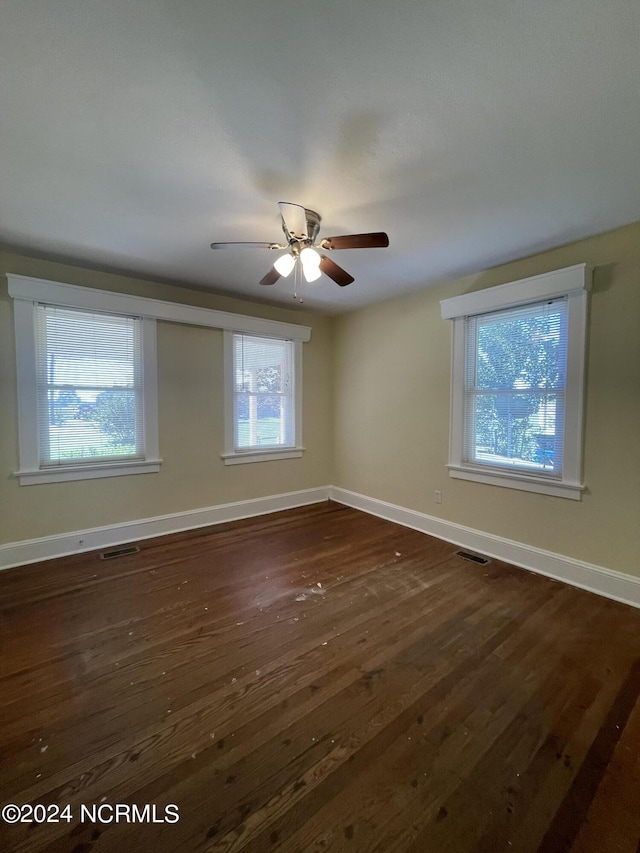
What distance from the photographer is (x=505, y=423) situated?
3051 mm

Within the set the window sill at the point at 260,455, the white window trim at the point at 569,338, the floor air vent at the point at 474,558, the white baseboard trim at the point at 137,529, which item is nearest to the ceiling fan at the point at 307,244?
the white window trim at the point at 569,338

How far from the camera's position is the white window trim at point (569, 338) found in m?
2.53

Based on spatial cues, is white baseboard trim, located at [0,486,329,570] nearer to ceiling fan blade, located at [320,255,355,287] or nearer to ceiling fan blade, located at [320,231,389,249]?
ceiling fan blade, located at [320,255,355,287]

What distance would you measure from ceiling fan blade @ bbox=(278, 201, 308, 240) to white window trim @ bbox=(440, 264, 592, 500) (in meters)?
1.68

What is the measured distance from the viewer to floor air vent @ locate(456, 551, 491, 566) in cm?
298

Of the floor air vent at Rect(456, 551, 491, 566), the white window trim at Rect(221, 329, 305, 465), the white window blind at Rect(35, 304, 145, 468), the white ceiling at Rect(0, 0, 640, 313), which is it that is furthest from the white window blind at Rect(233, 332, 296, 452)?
the floor air vent at Rect(456, 551, 491, 566)

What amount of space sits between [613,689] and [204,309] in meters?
4.16

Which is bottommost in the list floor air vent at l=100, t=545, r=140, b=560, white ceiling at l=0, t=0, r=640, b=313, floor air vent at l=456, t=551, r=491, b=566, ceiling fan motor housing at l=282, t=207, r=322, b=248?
floor air vent at l=456, t=551, r=491, b=566

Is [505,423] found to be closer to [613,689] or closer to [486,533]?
[486,533]

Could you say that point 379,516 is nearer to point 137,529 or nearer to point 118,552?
point 137,529

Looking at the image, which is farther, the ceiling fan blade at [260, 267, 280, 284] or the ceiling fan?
the ceiling fan blade at [260, 267, 280, 284]

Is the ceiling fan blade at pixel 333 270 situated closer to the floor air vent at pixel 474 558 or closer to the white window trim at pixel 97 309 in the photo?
the white window trim at pixel 97 309

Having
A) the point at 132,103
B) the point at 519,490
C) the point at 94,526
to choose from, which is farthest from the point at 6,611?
the point at 519,490

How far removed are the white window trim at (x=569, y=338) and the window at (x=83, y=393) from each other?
312 cm
